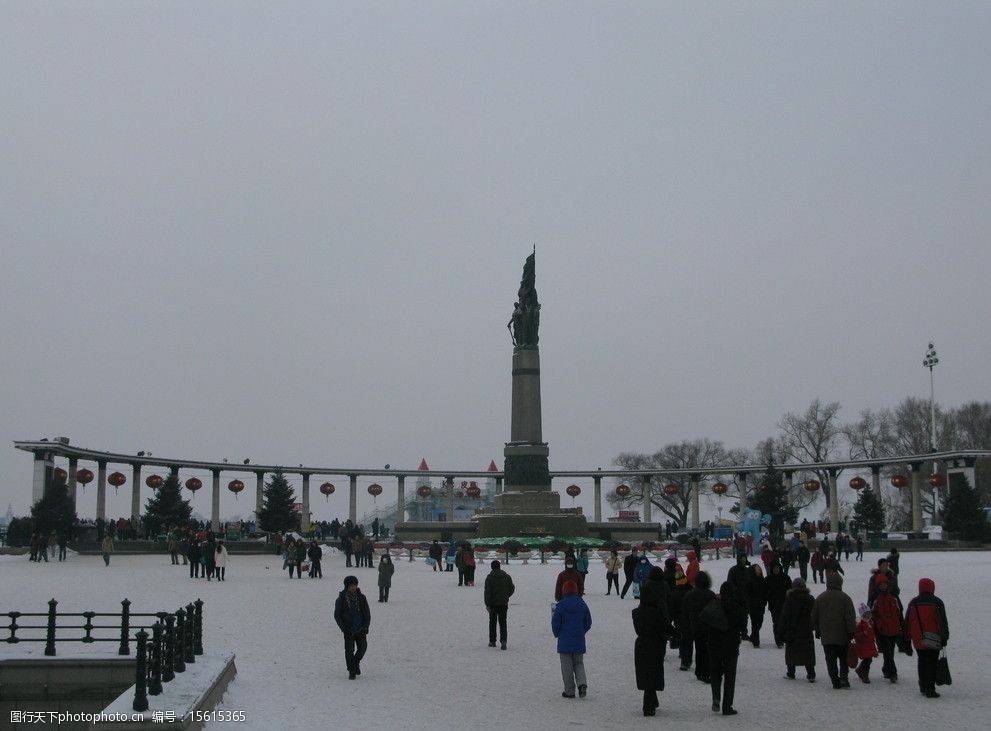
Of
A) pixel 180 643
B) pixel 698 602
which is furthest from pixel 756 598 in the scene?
pixel 180 643

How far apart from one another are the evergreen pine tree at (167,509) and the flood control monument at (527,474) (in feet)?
60.4

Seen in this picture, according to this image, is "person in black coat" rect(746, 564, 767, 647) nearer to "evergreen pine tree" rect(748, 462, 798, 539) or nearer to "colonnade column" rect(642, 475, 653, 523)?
"evergreen pine tree" rect(748, 462, 798, 539)

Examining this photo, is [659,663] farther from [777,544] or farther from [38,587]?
[777,544]

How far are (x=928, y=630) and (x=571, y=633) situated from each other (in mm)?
3940

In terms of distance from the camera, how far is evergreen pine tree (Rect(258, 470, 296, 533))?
62.3 m

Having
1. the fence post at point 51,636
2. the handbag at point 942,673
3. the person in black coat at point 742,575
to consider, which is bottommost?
the handbag at point 942,673

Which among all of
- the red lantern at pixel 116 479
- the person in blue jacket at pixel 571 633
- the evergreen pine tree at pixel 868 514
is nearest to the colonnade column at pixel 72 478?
the red lantern at pixel 116 479

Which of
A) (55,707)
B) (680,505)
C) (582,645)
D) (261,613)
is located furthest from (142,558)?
(680,505)

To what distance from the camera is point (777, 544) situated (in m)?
50.5

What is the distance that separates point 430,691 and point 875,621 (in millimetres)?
5523

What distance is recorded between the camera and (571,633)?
12.6 m

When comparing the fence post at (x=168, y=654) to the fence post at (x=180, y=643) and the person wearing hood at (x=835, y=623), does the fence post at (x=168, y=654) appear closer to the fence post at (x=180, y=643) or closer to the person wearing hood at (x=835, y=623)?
the fence post at (x=180, y=643)

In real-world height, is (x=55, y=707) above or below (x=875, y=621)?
below

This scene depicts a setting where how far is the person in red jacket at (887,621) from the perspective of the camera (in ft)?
45.0
